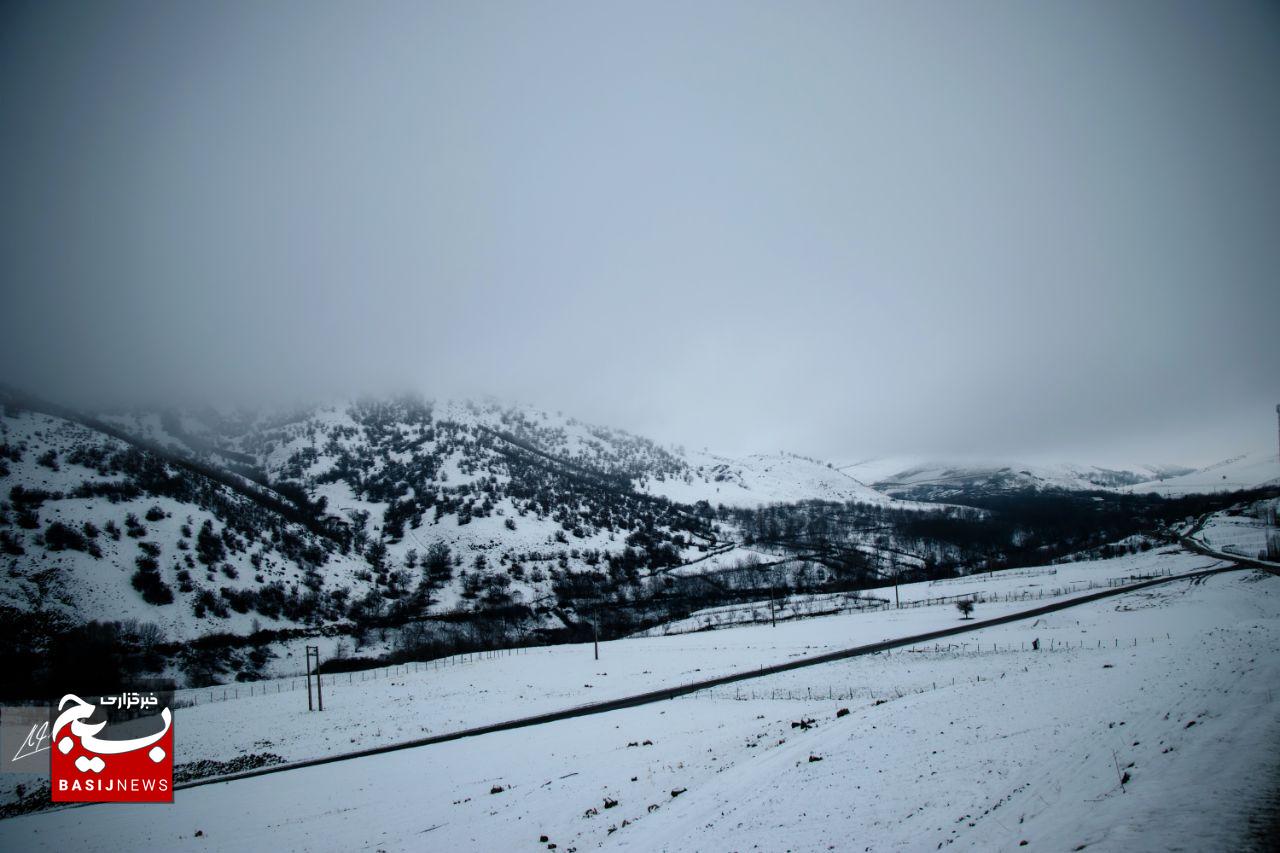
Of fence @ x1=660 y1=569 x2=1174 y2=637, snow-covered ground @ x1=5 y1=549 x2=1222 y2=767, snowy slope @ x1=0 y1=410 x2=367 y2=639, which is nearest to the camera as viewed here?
snow-covered ground @ x1=5 y1=549 x2=1222 y2=767

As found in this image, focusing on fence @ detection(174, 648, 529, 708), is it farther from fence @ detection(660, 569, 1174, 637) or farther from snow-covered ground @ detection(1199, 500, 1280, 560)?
snow-covered ground @ detection(1199, 500, 1280, 560)

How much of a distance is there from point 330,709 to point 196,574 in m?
64.4

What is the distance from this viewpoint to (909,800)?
17.6m

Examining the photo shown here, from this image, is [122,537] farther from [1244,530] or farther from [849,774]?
[1244,530]

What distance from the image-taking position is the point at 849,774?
20.8m

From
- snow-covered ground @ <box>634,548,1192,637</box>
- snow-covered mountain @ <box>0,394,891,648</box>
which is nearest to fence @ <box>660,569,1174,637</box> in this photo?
snow-covered ground @ <box>634,548,1192,637</box>

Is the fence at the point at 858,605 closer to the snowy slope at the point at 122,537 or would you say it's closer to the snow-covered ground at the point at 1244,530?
the snow-covered ground at the point at 1244,530

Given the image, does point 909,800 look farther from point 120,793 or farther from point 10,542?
point 10,542

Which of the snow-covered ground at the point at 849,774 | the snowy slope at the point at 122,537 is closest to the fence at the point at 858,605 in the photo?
the snow-covered ground at the point at 849,774

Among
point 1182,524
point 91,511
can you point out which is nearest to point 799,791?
point 91,511

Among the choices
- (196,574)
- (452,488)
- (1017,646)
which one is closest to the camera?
(1017,646)

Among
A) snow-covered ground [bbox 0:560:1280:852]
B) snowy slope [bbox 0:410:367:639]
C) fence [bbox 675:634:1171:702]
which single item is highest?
snowy slope [bbox 0:410:367:639]

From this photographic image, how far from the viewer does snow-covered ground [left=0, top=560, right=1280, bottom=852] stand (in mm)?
14382

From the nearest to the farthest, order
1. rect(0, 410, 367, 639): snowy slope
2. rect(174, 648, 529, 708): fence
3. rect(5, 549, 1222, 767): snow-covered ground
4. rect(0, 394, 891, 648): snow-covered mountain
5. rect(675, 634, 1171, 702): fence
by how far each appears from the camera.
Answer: rect(675, 634, 1171, 702): fence
rect(5, 549, 1222, 767): snow-covered ground
rect(174, 648, 529, 708): fence
rect(0, 410, 367, 639): snowy slope
rect(0, 394, 891, 648): snow-covered mountain
